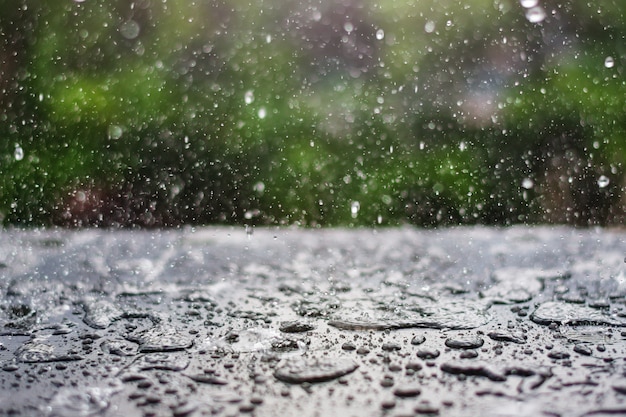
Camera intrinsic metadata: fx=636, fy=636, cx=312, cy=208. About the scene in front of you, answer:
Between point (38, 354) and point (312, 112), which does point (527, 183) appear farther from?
point (38, 354)

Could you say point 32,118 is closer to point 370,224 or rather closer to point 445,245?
point 370,224

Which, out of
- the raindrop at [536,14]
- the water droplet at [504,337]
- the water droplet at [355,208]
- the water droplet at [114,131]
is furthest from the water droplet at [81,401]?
the raindrop at [536,14]

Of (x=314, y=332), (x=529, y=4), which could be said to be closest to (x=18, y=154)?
(x=314, y=332)

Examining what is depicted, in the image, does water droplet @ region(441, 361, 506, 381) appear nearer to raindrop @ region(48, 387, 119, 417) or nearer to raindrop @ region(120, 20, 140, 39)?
raindrop @ region(48, 387, 119, 417)

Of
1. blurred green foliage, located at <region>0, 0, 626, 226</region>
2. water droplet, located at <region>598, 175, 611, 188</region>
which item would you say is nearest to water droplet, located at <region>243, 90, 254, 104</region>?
blurred green foliage, located at <region>0, 0, 626, 226</region>

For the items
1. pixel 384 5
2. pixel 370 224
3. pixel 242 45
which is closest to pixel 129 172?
pixel 242 45
